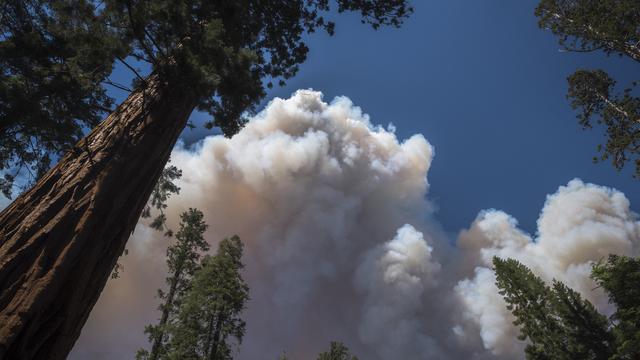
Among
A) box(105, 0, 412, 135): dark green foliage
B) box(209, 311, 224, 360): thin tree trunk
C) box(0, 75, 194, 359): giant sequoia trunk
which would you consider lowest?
box(0, 75, 194, 359): giant sequoia trunk

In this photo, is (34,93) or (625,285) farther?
(625,285)

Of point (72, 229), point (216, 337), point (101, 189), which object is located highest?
point (216, 337)

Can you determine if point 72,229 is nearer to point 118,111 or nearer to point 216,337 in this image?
point 118,111

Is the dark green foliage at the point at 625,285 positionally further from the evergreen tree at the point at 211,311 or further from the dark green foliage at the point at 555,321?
the evergreen tree at the point at 211,311

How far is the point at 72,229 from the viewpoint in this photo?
3.21 metres

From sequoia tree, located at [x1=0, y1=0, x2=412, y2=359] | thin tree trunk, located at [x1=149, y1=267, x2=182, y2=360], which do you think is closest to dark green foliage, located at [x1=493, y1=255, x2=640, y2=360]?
thin tree trunk, located at [x1=149, y1=267, x2=182, y2=360]

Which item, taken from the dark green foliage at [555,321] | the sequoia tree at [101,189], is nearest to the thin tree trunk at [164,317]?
the sequoia tree at [101,189]

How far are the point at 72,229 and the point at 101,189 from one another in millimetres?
501

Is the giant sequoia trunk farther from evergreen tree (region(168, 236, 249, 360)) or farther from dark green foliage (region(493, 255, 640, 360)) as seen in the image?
dark green foliage (region(493, 255, 640, 360))

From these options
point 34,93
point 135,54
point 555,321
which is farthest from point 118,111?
point 555,321

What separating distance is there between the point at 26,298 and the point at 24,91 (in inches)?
436

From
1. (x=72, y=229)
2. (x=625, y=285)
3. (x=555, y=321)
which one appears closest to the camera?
(x=72, y=229)

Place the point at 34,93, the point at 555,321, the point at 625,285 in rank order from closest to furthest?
the point at 34,93
the point at 625,285
the point at 555,321

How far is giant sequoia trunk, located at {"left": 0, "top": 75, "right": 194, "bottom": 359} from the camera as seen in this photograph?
9.18 ft
